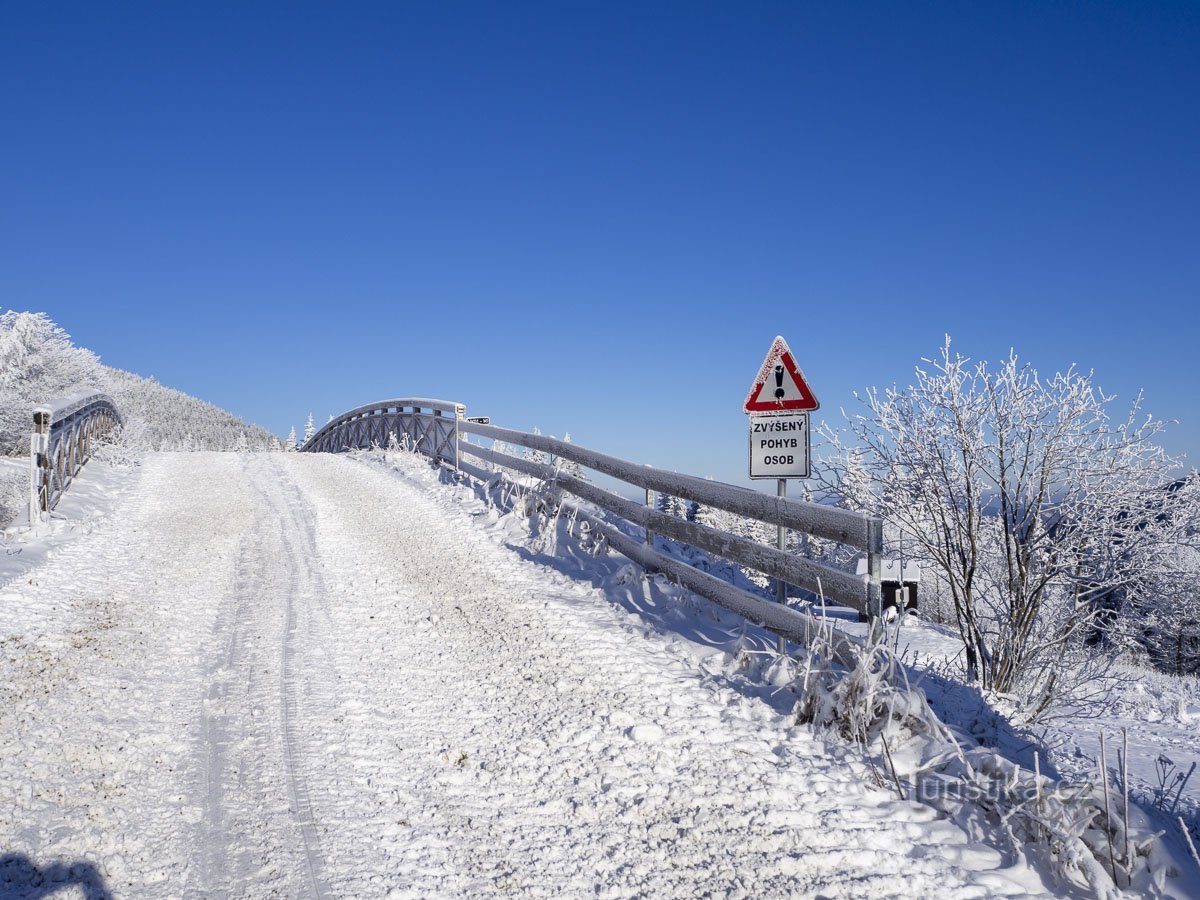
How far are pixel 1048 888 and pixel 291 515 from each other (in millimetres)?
9454

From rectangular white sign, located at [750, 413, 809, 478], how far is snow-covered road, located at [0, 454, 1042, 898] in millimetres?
1493

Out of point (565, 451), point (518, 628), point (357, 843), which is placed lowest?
point (357, 843)

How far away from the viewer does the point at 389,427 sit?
67.7ft

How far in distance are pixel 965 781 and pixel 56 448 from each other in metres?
11.0

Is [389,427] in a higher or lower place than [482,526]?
higher

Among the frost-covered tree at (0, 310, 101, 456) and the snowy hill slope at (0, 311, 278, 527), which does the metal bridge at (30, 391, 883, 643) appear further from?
the frost-covered tree at (0, 310, 101, 456)

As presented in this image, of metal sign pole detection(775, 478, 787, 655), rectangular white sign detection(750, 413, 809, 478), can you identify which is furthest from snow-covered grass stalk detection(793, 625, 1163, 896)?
rectangular white sign detection(750, 413, 809, 478)

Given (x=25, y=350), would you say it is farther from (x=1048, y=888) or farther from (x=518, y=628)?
(x=1048, y=888)

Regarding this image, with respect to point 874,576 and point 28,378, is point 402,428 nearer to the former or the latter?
point 28,378

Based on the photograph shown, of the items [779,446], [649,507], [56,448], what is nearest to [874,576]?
[779,446]

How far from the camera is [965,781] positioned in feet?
11.5

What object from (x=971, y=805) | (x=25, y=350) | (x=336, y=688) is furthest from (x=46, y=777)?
(x=25, y=350)

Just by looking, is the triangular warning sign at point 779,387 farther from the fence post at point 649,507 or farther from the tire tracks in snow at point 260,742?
the tire tracks in snow at point 260,742

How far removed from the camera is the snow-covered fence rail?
8.63 m
